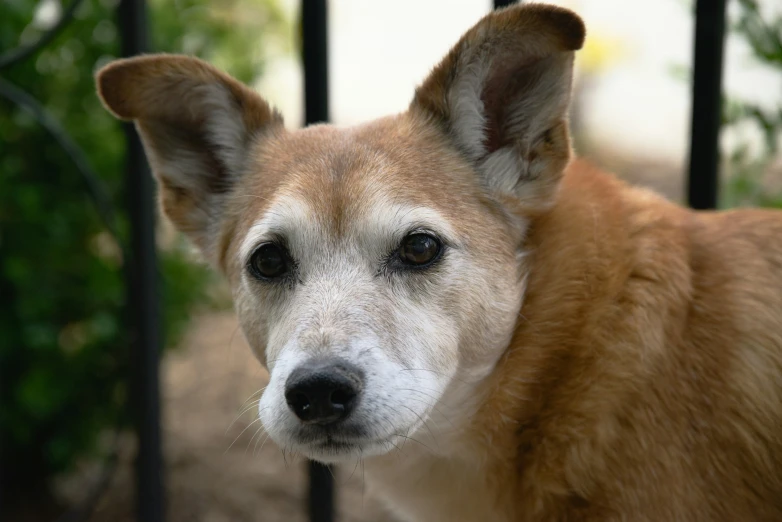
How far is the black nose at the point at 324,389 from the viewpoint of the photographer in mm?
1985

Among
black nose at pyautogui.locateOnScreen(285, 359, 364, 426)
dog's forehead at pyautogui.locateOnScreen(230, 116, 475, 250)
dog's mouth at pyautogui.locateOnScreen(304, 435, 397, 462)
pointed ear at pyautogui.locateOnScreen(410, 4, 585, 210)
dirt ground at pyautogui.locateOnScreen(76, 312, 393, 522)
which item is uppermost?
pointed ear at pyautogui.locateOnScreen(410, 4, 585, 210)

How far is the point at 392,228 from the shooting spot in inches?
88.7

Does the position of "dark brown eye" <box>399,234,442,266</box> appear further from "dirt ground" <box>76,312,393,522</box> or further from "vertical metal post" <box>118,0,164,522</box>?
"dirt ground" <box>76,312,393,522</box>

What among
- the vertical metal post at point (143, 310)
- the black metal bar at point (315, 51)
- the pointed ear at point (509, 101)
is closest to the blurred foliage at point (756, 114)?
the pointed ear at point (509, 101)

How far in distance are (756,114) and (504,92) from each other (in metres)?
0.87

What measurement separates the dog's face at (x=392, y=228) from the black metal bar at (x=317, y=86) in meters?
0.21

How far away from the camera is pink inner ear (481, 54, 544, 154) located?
2322 millimetres

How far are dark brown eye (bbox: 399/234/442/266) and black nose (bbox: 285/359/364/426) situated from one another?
383 mm

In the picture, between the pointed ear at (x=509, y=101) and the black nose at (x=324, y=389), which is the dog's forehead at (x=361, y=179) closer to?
the pointed ear at (x=509, y=101)

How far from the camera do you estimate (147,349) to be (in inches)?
119

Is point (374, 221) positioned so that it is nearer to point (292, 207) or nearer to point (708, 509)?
point (292, 207)

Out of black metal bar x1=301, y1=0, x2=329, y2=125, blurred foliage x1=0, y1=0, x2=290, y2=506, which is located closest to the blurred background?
blurred foliage x1=0, y1=0, x2=290, y2=506

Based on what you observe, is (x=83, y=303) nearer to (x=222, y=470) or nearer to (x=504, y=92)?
(x=222, y=470)

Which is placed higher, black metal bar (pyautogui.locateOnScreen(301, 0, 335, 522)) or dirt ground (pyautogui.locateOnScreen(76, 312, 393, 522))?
black metal bar (pyautogui.locateOnScreen(301, 0, 335, 522))
